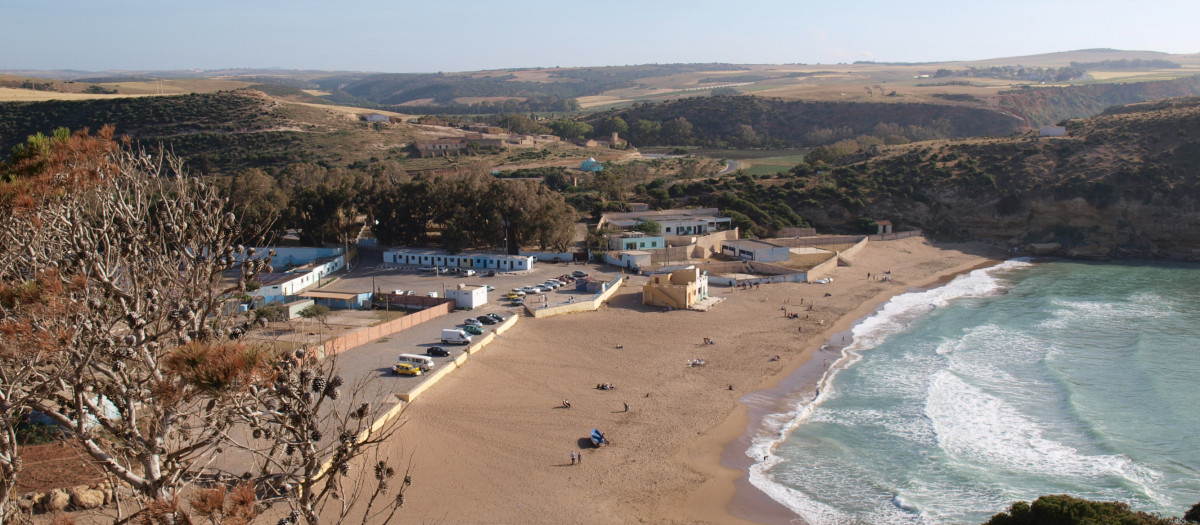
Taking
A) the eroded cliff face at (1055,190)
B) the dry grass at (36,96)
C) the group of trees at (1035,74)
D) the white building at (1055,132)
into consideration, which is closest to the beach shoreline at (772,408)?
the eroded cliff face at (1055,190)

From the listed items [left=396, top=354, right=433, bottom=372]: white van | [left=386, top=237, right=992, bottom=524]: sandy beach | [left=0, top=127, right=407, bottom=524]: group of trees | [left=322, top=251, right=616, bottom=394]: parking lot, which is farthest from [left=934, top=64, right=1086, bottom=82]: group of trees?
[left=0, top=127, right=407, bottom=524]: group of trees

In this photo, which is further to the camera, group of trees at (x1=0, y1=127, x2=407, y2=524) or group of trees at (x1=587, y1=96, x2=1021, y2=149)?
group of trees at (x1=587, y1=96, x2=1021, y2=149)

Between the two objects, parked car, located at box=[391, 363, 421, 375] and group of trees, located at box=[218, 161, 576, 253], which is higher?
group of trees, located at box=[218, 161, 576, 253]

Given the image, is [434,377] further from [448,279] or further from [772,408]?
[448,279]

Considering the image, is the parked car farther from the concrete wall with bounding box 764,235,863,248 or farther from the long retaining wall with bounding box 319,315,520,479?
the concrete wall with bounding box 764,235,863,248

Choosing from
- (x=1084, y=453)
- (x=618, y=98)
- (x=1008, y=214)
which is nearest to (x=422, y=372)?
(x=1084, y=453)

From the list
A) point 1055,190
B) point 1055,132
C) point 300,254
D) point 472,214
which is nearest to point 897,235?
point 1055,190

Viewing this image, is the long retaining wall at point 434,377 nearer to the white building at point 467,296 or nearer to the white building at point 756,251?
the white building at point 467,296
